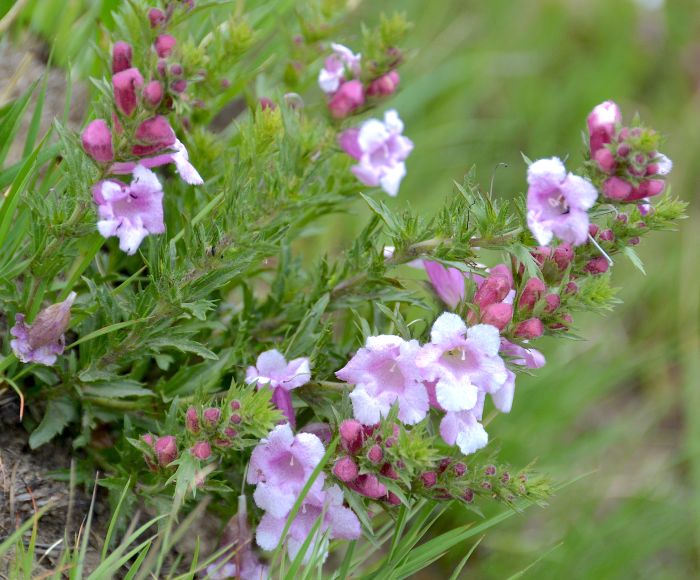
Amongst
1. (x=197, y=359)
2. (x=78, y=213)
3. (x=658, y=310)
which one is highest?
(x=78, y=213)

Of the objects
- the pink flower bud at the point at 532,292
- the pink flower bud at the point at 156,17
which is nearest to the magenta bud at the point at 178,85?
the pink flower bud at the point at 156,17

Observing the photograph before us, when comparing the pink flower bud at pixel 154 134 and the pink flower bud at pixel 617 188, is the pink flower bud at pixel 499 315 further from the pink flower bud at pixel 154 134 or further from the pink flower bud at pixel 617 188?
the pink flower bud at pixel 154 134

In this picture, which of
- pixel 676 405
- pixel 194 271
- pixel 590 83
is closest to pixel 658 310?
pixel 676 405

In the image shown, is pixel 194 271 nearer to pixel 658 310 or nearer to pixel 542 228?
pixel 542 228

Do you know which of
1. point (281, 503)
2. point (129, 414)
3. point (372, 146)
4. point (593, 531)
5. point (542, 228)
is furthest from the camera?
point (593, 531)

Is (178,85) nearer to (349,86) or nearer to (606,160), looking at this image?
(349,86)

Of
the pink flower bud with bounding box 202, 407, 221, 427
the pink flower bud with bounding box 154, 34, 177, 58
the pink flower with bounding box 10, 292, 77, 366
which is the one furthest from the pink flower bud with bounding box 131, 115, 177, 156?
the pink flower bud with bounding box 202, 407, 221, 427

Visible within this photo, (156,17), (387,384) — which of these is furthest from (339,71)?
(387,384)
